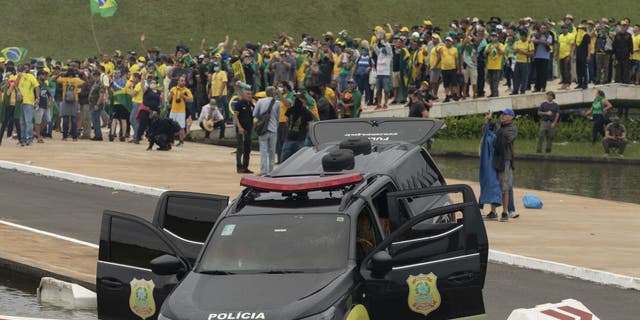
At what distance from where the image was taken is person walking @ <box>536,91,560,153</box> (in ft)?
106

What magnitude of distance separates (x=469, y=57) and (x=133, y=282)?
25647 mm

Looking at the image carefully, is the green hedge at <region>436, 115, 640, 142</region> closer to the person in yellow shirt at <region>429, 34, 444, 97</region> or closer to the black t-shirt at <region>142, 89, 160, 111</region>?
the person in yellow shirt at <region>429, 34, 444, 97</region>

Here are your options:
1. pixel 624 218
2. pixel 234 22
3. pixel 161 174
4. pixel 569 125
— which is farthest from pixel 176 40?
pixel 624 218

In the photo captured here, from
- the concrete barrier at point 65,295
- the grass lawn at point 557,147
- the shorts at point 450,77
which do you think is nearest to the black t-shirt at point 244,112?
the grass lawn at point 557,147

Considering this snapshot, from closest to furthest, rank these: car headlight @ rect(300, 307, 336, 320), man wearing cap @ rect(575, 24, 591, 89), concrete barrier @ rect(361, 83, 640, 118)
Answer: car headlight @ rect(300, 307, 336, 320) → man wearing cap @ rect(575, 24, 591, 89) → concrete barrier @ rect(361, 83, 640, 118)

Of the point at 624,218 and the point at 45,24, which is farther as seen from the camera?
the point at 45,24

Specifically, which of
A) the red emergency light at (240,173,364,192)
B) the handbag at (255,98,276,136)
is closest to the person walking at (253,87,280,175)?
the handbag at (255,98,276,136)

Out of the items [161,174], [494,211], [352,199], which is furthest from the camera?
[161,174]

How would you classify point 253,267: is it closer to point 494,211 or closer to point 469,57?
point 494,211

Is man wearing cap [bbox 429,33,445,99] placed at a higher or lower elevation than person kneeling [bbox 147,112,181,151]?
higher

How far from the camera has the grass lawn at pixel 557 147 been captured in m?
33.8

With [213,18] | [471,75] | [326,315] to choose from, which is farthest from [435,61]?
[213,18]

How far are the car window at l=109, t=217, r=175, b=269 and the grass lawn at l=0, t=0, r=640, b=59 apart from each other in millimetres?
47422

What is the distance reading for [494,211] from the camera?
19.9 m
